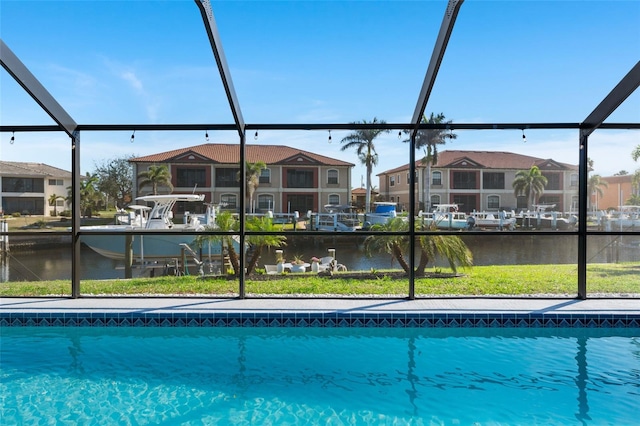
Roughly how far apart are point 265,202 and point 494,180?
8.39 m

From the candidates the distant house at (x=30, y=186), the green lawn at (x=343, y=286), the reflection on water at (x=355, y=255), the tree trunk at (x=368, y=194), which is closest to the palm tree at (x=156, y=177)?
the distant house at (x=30, y=186)

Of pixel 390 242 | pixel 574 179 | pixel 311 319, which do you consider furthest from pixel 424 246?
pixel 574 179

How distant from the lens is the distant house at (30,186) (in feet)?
30.4

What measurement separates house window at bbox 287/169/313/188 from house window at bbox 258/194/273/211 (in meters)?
0.57

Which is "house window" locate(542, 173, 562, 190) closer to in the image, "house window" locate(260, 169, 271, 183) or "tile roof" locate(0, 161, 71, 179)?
"house window" locate(260, 169, 271, 183)

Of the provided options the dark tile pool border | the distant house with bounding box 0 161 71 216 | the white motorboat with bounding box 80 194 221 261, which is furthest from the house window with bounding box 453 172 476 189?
the distant house with bounding box 0 161 71 216

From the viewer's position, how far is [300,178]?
33.4 feet

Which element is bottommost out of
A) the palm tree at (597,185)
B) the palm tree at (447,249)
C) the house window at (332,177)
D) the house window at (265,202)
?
the palm tree at (447,249)

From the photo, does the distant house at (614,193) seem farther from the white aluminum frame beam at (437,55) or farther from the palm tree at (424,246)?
the white aluminum frame beam at (437,55)

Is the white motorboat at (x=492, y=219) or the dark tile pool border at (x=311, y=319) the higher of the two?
the white motorboat at (x=492, y=219)

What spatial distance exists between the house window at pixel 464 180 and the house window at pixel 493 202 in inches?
37.2

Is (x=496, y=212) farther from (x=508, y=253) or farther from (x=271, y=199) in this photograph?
(x=271, y=199)

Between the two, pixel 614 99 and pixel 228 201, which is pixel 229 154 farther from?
pixel 614 99

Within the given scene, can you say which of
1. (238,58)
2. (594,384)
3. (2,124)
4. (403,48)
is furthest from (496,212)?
(2,124)
